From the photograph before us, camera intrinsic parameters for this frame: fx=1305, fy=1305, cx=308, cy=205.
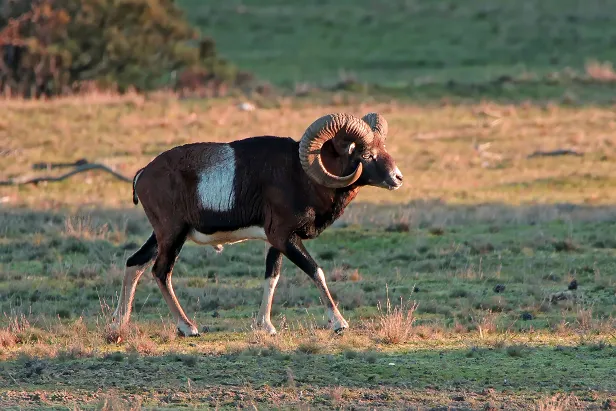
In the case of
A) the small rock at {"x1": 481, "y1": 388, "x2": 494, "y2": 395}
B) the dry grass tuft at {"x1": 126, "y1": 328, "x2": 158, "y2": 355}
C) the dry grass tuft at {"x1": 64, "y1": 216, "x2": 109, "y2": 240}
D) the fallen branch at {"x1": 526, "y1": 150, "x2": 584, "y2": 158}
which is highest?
the small rock at {"x1": 481, "y1": 388, "x2": 494, "y2": 395}

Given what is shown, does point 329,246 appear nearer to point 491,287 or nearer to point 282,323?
point 491,287

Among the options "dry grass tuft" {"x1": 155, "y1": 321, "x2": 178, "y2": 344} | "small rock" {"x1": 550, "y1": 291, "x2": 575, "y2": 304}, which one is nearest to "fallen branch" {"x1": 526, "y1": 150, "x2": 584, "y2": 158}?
"small rock" {"x1": 550, "y1": 291, "x2": 575, "y2": 304}

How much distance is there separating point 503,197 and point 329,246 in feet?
22.5

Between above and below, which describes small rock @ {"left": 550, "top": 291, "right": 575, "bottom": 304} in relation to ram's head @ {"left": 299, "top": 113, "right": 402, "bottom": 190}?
below

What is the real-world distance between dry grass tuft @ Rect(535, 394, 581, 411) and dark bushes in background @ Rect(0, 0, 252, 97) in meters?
31.7

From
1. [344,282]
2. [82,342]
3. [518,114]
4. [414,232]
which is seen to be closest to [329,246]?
[414,232]

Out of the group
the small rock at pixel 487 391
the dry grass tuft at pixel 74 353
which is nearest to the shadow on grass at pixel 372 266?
the dry grass tuft at pixel 74 353

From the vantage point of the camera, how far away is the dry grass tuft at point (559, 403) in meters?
10.8

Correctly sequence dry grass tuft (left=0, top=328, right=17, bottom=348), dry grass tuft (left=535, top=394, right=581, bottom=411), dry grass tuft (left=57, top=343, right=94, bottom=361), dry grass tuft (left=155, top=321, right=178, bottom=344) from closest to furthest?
dry grass tuft (left=535, top=394, right=581, bottom=411)
dry grass tuft (left=57, top=343, right=94, bottom=361)
dry grass tuft (left=0, top=328, right=17, bottom=348)
dry grass tuft (left=155, top=321, right=178, bottom=344)

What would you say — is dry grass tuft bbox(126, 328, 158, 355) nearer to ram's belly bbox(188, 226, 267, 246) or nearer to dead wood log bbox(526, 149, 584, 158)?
ram's belly bbox(188, 226, 267, 246)

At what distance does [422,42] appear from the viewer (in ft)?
200

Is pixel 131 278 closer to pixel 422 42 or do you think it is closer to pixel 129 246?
pixel 129 246

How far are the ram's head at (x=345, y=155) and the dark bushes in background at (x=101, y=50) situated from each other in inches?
1081

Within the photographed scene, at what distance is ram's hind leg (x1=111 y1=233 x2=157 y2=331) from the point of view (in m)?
14.9
